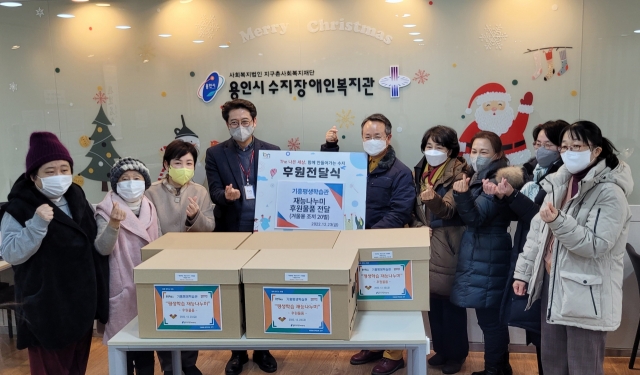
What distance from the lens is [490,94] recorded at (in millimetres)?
3955

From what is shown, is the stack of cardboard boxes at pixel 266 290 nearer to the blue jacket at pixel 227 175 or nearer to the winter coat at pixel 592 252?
the winter coat at pixel 592 252

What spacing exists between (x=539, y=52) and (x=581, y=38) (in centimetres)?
28

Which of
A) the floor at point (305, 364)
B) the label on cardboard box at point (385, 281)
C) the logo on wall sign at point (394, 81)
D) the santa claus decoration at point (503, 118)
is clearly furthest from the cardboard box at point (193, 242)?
the santa claus decoration at point (503, 118)

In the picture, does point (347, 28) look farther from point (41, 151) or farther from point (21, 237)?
point (21, 237)

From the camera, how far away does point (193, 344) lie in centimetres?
227

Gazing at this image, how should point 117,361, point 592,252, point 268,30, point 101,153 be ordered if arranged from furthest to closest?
point 101,153, point 268,30, point 592,252, point 117,361

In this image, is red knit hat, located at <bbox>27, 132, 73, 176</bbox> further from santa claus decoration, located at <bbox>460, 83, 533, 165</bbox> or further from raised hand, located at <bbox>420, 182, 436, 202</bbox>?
santa claus decoration, located at <bbox>460, 83, 533, 165</bbox>

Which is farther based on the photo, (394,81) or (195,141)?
(195,141)

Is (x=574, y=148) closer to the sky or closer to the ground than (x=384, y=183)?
closer to the sky

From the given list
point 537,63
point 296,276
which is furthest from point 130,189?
point 537,63

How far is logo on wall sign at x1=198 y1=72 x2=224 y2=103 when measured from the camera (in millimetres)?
4219

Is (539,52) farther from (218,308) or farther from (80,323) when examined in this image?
(80,323)

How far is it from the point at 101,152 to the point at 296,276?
9.20ft

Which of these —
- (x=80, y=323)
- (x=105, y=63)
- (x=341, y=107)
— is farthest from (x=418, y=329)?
(x=105, y=63)
